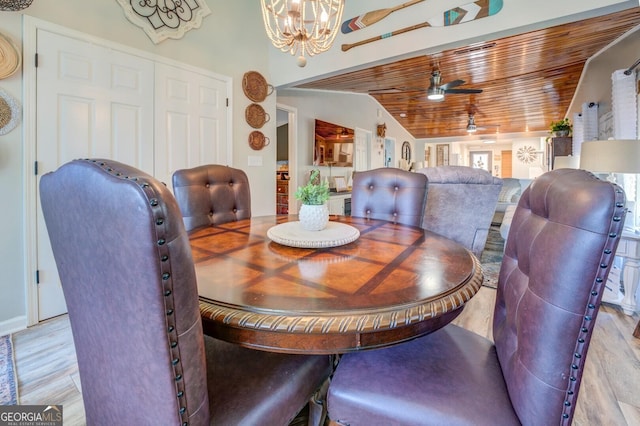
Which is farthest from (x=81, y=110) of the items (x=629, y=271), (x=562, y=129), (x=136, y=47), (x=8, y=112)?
(x=562, y=129)

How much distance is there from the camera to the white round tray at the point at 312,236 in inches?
49.4

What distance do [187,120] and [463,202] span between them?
2.84m

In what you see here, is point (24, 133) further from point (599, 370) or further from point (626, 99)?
point (626, 99)

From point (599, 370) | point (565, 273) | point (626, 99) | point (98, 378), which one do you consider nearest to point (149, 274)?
point (98, 378)

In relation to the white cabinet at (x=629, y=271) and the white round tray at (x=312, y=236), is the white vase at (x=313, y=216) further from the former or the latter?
the white cabinet at (x=629, y=271)

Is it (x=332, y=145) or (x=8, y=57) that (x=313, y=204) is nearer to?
(x=8, y=57)

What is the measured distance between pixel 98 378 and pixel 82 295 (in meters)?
0.20

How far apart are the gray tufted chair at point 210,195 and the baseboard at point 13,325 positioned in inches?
56.5

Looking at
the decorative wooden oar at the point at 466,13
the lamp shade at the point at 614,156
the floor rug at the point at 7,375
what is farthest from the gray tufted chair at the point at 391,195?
the floor rug at the point at 7,375

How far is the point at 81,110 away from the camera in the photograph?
2355 mm

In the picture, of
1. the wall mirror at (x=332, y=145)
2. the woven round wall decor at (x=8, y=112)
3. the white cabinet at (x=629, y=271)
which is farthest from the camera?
the wall mirror at (x=332, y=145)

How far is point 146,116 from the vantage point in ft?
8.99

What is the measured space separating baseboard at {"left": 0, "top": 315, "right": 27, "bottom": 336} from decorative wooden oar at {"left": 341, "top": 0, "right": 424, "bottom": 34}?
3767mm

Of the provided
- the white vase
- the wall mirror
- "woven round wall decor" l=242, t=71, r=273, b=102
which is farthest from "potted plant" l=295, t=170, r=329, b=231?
the wall mirror
